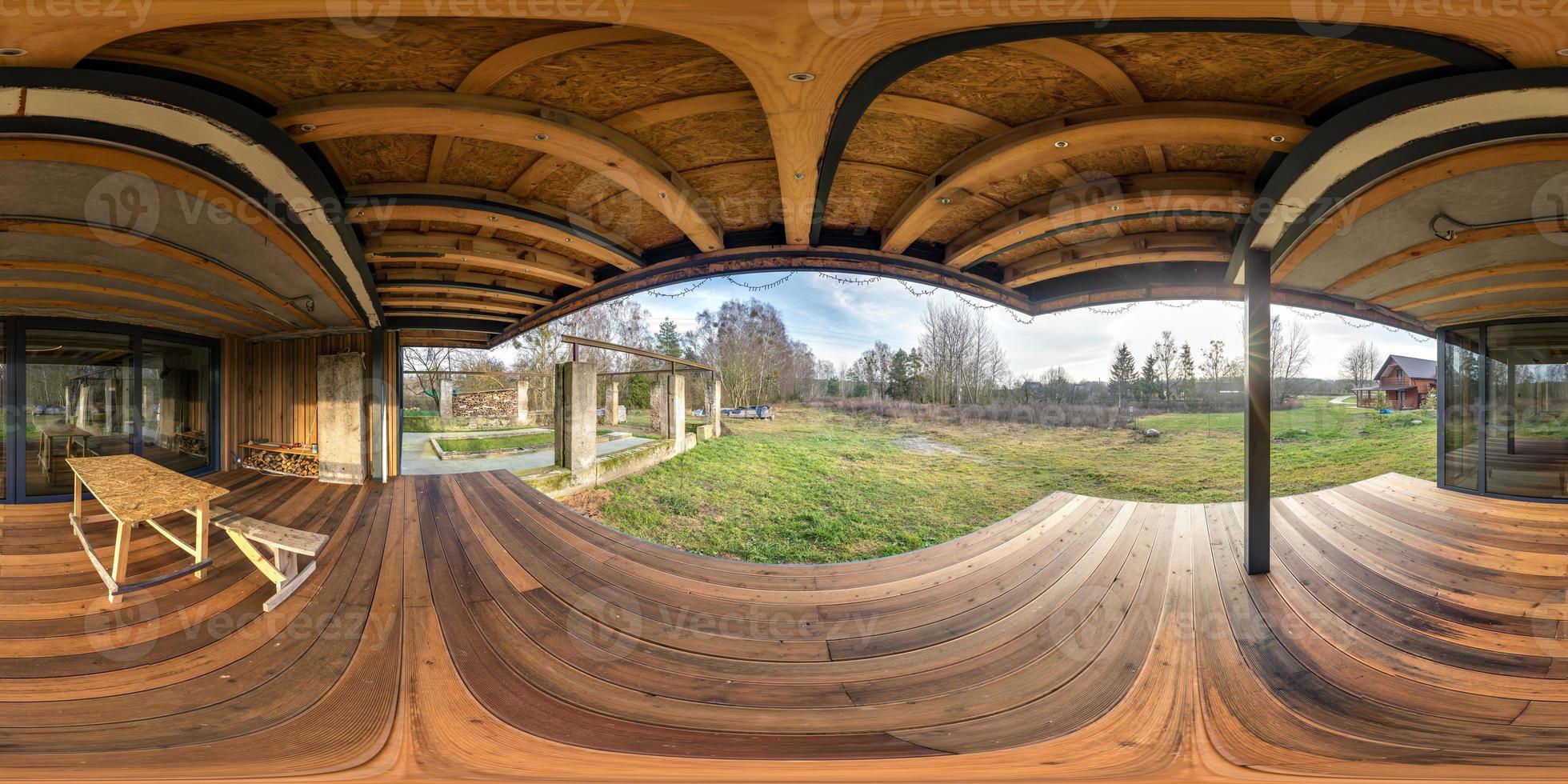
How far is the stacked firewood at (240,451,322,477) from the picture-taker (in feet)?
18.9

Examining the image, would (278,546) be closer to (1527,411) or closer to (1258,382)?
(1258,382)

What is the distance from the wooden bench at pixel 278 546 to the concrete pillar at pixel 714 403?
10.8ft

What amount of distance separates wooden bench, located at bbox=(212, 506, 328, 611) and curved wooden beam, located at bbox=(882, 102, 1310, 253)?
370 centimetres

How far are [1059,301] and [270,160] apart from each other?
5.31 meters

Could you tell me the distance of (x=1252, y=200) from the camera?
2381 millimetres

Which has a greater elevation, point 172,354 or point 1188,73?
point 1188,73

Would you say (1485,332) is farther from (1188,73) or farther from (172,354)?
(172,354)

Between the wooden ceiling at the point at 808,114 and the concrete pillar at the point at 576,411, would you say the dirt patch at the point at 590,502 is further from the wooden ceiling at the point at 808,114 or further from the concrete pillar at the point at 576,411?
the wooden ceiling at the point at 808,114

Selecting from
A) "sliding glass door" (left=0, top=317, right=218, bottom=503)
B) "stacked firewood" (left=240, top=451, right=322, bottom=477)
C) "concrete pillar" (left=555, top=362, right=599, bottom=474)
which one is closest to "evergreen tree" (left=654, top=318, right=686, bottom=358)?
"concrete pillar" (left=555, top=362, right=599, bottom=474)

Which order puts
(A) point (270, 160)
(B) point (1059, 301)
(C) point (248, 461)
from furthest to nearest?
(C) point (248, 461)
(B) point (1059, 301)
(A) point (270, 160)

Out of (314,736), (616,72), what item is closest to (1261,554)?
(616,72)

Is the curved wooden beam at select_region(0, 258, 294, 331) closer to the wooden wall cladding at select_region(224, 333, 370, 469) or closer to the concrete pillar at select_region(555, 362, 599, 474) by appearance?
the wooden wall cladding at select_region(224, 333, 370, 469)

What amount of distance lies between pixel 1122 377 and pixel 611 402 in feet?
20.9

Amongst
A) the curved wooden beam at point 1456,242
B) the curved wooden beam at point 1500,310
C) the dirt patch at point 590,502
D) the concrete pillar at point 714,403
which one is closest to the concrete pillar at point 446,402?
the dirt patch at point 590,502
